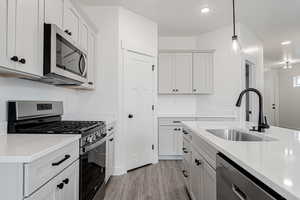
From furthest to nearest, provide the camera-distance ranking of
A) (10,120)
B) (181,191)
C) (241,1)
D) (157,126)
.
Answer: (157,126) → (241,1) → (181,191) → (10,120)

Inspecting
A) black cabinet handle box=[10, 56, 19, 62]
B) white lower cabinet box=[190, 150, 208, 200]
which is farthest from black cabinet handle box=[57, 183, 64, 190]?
white lower cabinet box=[190, 150, 208, 200]

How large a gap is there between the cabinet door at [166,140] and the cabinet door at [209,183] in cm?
257

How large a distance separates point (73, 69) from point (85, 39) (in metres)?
0.84

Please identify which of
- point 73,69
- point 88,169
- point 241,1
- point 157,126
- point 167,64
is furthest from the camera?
point 167,64

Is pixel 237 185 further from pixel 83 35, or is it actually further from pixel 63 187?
pixel 83 35

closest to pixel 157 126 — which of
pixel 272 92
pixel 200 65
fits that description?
pixel 200 65

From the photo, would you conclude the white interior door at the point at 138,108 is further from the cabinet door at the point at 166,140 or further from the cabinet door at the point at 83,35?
the cabinet door at the point at 83,35

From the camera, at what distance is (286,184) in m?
0.64

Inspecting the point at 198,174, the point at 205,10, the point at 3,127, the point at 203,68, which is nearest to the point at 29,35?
the point at 3,127

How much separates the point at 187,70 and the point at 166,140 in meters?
1.60

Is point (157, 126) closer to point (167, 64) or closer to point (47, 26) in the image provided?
point (167, 64)

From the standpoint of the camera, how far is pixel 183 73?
4414 mm

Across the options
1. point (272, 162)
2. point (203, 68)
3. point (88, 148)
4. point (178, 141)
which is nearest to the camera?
point (272, 162)

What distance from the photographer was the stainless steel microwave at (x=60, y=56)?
65.3 inches
